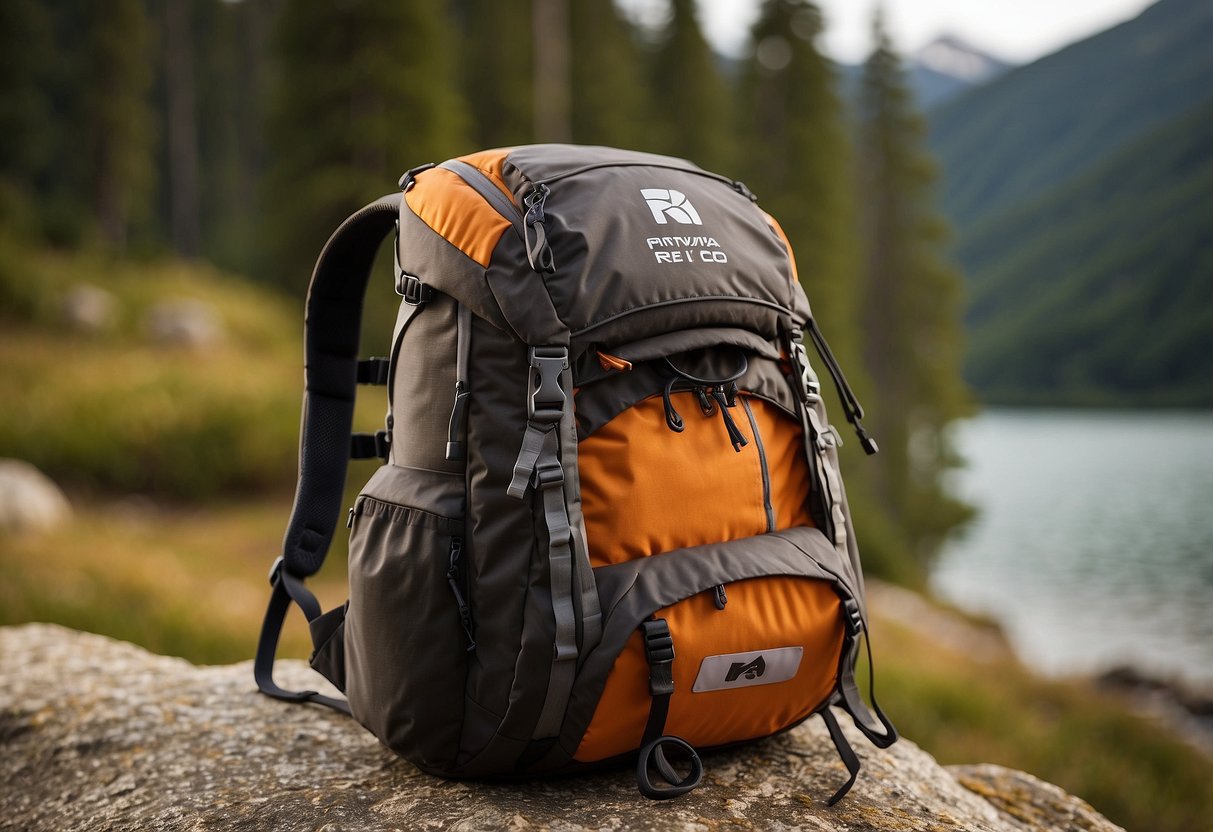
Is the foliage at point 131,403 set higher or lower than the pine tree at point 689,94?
lower

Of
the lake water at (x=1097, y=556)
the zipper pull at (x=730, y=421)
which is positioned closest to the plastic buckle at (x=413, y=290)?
the zipper pull at (x=730, y=421)

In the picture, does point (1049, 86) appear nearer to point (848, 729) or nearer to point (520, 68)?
point (520, 68)

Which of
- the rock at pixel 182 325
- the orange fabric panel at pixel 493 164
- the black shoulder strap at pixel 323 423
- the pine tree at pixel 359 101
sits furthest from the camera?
the pine tree at pixel 359 101

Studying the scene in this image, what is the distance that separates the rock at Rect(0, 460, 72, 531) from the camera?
23.7 feet

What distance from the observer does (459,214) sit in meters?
2.02

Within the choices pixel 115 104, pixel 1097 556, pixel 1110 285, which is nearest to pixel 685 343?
pixel 1097 556

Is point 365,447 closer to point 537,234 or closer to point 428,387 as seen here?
point 428,387

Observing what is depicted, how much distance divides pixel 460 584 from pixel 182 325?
43.0ft

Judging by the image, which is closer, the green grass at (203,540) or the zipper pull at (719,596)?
the zipper pull at (719,596)

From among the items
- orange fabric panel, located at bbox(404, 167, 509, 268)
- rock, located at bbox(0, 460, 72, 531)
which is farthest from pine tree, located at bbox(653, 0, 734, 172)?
orange fabric panel, located at bbox(404, 167, 509, 268)

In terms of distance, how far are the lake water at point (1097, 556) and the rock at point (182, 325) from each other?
42.7ft

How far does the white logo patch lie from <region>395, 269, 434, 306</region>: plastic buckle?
1.02m

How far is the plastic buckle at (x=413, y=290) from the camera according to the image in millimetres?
2105

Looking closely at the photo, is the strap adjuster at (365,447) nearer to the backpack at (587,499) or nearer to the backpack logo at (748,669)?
the backpack at (587,499)
